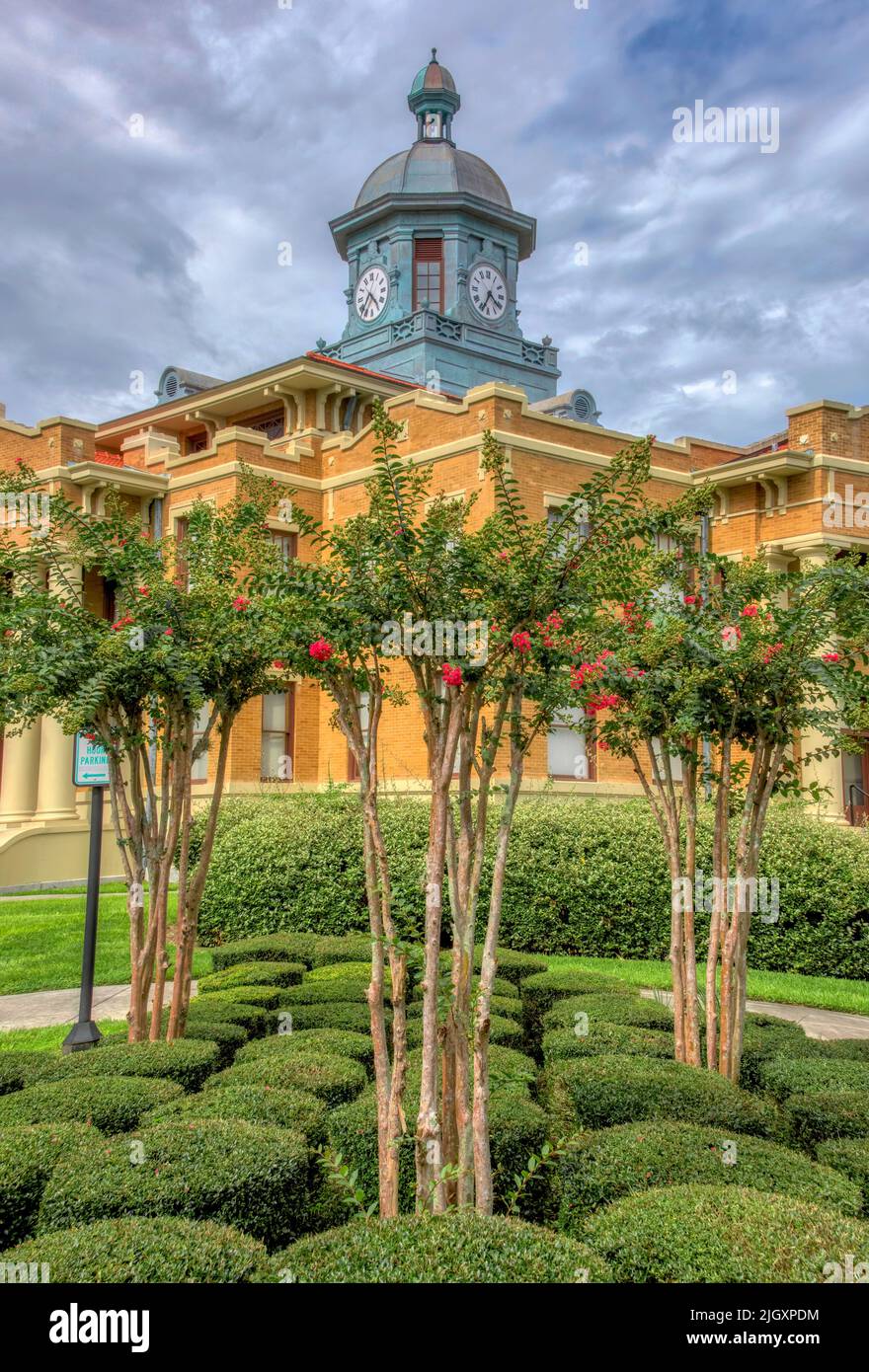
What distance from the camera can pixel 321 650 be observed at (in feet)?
15.6

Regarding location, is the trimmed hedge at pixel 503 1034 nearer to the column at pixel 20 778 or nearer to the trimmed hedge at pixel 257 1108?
the trimmed hedge at pixel 257 1108

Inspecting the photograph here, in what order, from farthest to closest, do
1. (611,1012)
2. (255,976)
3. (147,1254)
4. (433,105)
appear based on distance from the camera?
(433,105)
(255,976)
(611,1012)
(147,1254)

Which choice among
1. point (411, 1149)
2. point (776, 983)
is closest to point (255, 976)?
point (411, 1149)

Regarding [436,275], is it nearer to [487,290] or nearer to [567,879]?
[487,290]

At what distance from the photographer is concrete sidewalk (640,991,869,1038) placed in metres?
9.60

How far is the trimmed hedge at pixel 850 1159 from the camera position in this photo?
4.71 m

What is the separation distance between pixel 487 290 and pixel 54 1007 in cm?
3373

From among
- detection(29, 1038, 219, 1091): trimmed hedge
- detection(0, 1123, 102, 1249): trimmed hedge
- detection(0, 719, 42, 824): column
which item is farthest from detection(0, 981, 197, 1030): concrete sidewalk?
detection(0, 719, 42, 824): column

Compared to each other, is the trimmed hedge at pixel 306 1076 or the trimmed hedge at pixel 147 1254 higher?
the trimmed hedge at pixel 147 1254

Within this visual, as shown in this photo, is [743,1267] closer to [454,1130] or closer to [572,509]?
[454,1130]

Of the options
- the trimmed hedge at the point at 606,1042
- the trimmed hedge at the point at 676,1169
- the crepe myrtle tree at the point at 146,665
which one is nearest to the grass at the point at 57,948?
the crepe myrtle tree at the point at 146,665

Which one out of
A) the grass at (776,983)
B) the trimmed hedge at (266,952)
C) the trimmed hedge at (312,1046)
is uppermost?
the trimmed hedge at (312,1046)

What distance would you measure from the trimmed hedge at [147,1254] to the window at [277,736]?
64.4 ft

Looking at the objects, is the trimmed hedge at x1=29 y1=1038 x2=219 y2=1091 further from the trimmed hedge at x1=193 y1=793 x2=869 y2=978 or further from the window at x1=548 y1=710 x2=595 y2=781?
the window at x1=548 y1=710 x2=595 y2=781
